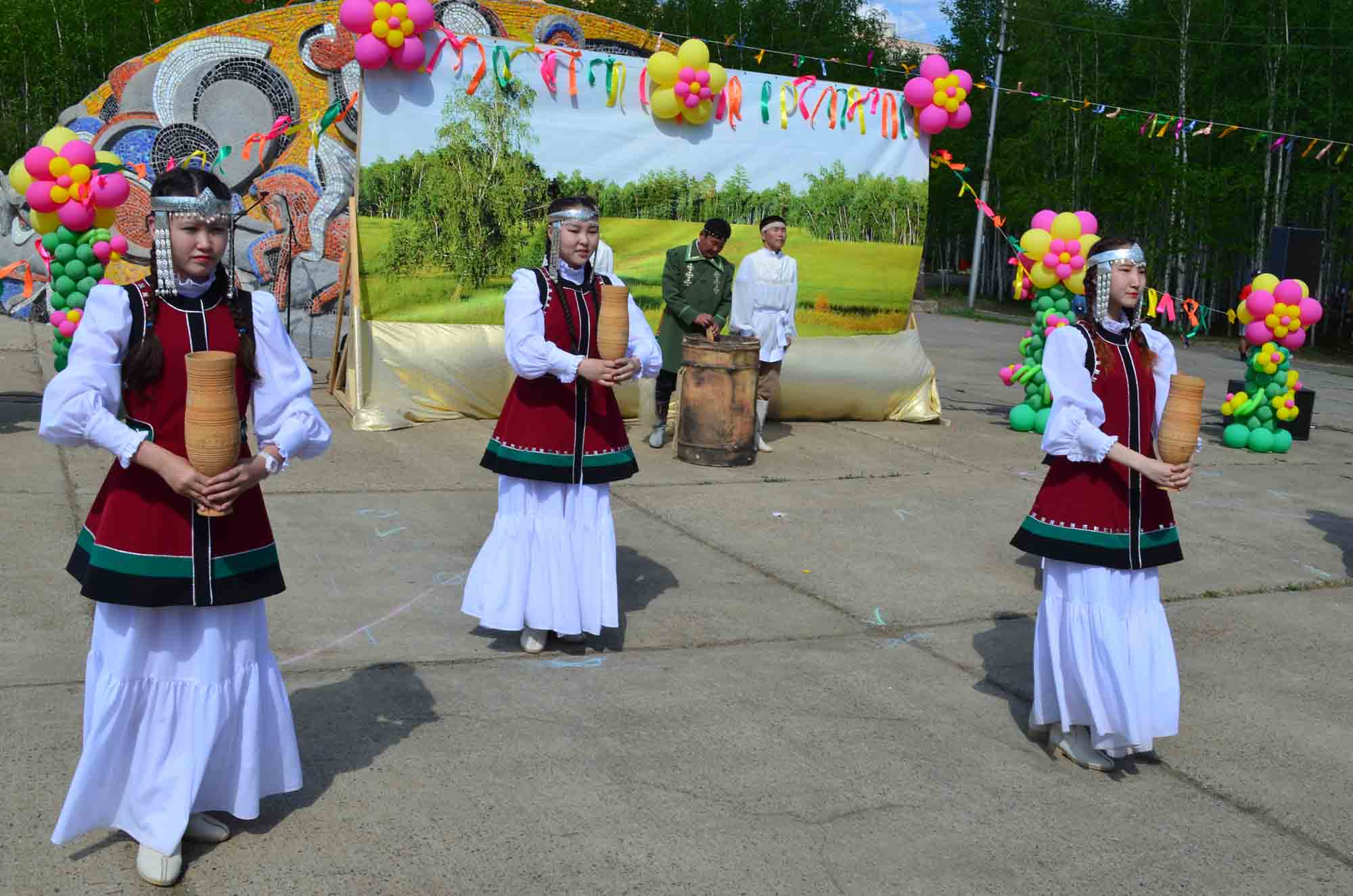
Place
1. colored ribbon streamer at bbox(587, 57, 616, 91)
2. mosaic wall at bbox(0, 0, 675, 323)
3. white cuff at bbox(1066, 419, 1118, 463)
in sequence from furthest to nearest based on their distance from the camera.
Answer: mosaic wall at bbox(0, 0, 675, 323), colored ribbon streamer at bbox(587, 57, 616, 91), white cuff at bbox(1066, 419, 1118, 463)

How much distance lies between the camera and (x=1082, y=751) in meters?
4.39

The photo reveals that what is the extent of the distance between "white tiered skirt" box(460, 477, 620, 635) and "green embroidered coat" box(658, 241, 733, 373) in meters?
4.66

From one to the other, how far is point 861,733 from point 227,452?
2.46 m

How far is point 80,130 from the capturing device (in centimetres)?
1503

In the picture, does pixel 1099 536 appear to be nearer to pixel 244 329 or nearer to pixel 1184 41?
pixel 244 329

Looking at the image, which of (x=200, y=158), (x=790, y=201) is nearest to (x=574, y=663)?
(x=790, y=201)

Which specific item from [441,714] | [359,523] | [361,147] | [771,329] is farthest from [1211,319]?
[441,714]

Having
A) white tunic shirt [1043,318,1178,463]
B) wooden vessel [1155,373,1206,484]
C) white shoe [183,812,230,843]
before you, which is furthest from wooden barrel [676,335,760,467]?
white shoe [183,812,230,843]

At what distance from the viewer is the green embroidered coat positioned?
9875 mm

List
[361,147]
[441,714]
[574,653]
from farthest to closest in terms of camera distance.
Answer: [361,147]
[574,653]
[441,714]

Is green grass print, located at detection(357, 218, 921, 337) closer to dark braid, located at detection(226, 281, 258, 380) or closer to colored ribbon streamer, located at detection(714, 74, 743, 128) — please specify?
colored ribbon streamer, located at detection(714, 74, 743, 128)

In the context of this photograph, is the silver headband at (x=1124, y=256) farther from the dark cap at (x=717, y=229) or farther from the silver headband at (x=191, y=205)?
the dark cap at (x=717, y=229)

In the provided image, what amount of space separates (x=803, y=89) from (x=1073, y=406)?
7.54m

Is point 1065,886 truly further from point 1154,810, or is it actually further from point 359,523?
point 359,523
